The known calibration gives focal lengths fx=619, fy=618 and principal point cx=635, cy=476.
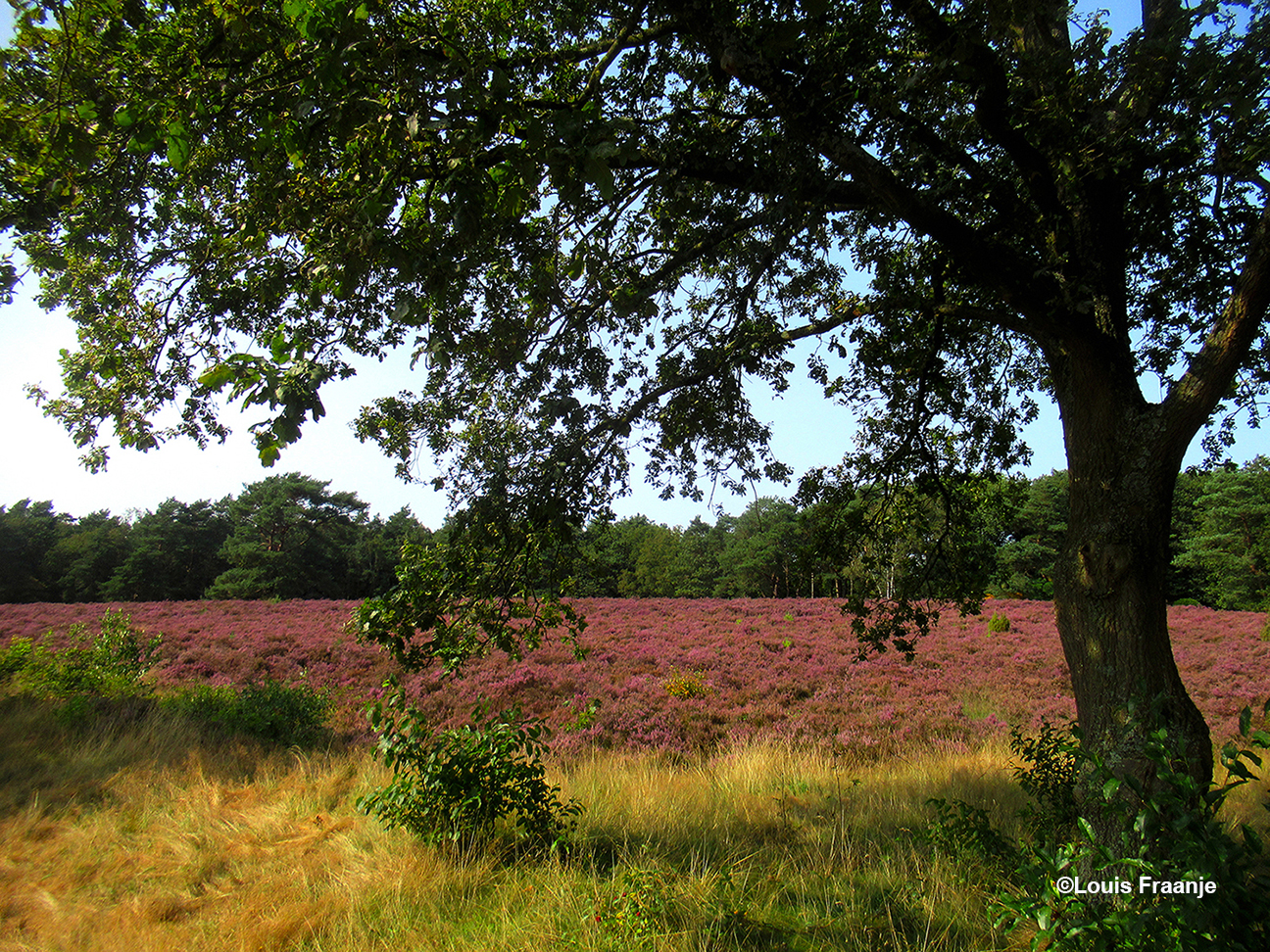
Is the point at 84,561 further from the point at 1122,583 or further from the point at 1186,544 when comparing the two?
the point at 1186,544

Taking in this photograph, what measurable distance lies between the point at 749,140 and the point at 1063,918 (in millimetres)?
4971

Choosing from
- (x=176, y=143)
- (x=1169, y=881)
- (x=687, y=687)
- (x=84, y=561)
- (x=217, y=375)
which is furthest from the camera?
(x=84, y=561)

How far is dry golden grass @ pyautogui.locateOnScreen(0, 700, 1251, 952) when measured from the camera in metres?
3.63

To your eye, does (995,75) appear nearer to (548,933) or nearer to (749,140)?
(749,140)

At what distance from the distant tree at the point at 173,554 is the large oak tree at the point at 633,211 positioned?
43282 mm

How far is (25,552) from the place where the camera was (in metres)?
37.8

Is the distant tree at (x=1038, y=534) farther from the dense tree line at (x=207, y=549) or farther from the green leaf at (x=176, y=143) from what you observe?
the green leaf at (x=176, y=143)

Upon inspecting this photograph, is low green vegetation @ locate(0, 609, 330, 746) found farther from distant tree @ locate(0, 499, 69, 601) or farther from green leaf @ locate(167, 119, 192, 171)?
distant tree @ locate(0, 499, 69, 601)

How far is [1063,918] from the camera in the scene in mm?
2686

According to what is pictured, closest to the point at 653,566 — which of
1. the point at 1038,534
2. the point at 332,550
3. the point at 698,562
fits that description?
the point at 698,562

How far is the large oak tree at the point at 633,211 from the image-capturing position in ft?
9.53

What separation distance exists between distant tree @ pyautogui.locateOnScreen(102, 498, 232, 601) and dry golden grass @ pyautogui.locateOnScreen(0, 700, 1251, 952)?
38.7 meters

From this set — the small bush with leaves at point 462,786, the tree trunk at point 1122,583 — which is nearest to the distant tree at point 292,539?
the small bush with leaves at point 462,786

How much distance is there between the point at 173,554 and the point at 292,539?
26.1ft
